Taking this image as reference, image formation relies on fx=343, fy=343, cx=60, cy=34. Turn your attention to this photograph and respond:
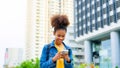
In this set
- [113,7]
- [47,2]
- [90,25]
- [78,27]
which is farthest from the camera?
[47,2]

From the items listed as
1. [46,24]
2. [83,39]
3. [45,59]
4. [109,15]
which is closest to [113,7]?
[109,15]

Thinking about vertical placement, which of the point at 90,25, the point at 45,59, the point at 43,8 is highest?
the point at 43,8

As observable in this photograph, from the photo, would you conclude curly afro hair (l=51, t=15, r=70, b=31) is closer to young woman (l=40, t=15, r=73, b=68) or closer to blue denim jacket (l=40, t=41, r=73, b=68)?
young woman (l=40, t=15, r=73, b=68)

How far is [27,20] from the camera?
124m

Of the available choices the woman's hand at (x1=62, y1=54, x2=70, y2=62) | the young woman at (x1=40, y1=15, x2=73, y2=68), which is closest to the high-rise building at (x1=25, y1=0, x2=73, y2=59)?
the young woman at (x1=40, y1=15, x2=73, y2=68)

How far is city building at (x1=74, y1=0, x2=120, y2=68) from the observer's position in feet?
A: 162

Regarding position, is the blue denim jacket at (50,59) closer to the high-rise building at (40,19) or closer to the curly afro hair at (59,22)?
the curly afro hair at (59,22)

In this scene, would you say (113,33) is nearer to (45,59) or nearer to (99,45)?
(99,45)

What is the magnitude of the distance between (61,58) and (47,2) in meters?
117

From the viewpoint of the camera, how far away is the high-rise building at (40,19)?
11919cm

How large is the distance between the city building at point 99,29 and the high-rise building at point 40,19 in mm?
56569

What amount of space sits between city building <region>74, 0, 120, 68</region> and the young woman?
4451cm

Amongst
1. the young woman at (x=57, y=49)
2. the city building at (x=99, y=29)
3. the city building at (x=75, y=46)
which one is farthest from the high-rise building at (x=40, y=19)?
the young woman at (x=57, y=49)

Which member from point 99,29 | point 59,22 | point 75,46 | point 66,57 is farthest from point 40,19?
point 66,57
